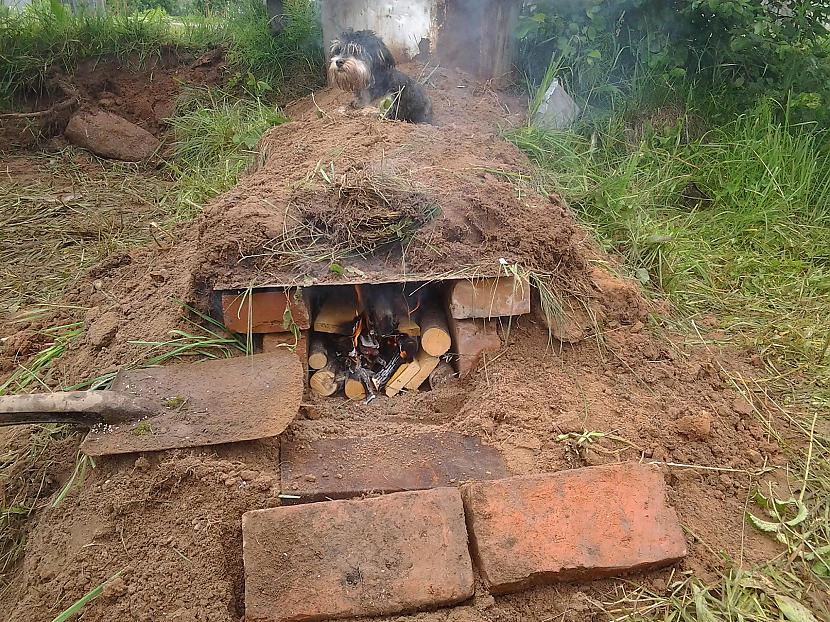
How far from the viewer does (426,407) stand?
2.70 metres

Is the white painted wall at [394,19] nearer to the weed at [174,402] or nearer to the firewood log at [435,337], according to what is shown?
the firewood log at [435,337]

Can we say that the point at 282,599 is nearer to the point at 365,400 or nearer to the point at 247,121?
the point at 365,400

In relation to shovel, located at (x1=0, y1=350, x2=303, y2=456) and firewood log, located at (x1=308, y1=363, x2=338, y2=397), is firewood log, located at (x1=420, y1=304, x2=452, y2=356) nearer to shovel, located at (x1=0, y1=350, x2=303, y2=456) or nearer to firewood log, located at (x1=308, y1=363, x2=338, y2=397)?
firewood log, located at (x1=308, y1=363, x2=338, y2=397)

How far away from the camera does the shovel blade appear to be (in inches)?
86.6

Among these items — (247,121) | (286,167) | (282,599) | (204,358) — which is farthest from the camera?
(247,121)

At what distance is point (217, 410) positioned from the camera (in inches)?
90.7

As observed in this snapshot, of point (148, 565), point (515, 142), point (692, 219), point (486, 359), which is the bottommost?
point (148, 565)

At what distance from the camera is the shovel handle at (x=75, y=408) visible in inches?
81.9

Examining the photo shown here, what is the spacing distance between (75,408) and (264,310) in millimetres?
753

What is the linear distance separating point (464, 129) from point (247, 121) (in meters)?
2.32

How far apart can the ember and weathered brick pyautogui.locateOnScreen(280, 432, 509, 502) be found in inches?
18.5

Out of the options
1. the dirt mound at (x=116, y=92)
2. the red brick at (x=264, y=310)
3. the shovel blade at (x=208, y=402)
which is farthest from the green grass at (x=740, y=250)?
the dirt mound at (x=116, y=92)

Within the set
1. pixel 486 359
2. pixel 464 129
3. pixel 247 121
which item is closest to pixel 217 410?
pixel 486 359

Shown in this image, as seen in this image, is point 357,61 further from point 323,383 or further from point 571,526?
point 571,526
